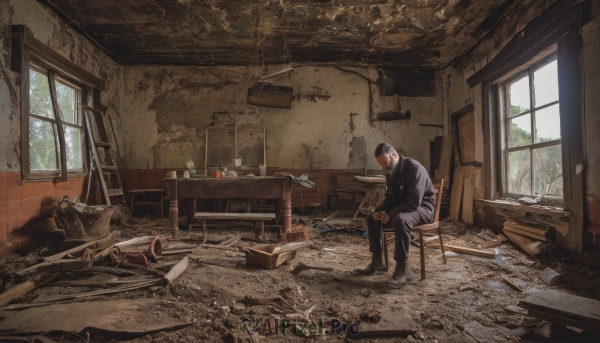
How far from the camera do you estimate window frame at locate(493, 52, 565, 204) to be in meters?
4.23

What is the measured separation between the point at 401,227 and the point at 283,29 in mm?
4277

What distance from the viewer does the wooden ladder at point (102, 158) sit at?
5.97m

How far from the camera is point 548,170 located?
435 centimetres

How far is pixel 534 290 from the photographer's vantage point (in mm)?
2998

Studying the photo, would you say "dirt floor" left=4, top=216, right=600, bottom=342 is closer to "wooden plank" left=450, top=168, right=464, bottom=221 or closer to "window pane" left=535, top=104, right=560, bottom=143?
"window pane" left=535, top=104, right=560, bottom=143

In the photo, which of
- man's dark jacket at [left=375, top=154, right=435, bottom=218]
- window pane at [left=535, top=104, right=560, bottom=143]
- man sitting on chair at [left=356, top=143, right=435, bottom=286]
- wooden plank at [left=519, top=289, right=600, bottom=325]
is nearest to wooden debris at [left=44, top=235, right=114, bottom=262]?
man sitting on chair at [left=356, top=143, right=435, bottom=286]

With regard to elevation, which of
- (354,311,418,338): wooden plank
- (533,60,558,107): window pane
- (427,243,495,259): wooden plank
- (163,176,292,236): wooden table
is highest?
(533,60,558,107): window pane

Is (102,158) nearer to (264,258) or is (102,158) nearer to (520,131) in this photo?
(264,258)

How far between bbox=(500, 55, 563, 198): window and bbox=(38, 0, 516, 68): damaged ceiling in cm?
118

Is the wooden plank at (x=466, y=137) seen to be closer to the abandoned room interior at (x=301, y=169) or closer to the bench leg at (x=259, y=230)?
the abandoned room interior at (x=301, y=169)

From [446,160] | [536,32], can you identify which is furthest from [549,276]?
[446,160]

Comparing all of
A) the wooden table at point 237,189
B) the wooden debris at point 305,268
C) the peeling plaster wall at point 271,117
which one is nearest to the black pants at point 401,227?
the wooden debris at point 305,268

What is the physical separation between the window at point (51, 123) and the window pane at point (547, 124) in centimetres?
A: 725

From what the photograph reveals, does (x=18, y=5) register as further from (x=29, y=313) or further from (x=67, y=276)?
(x=29, y=313)
